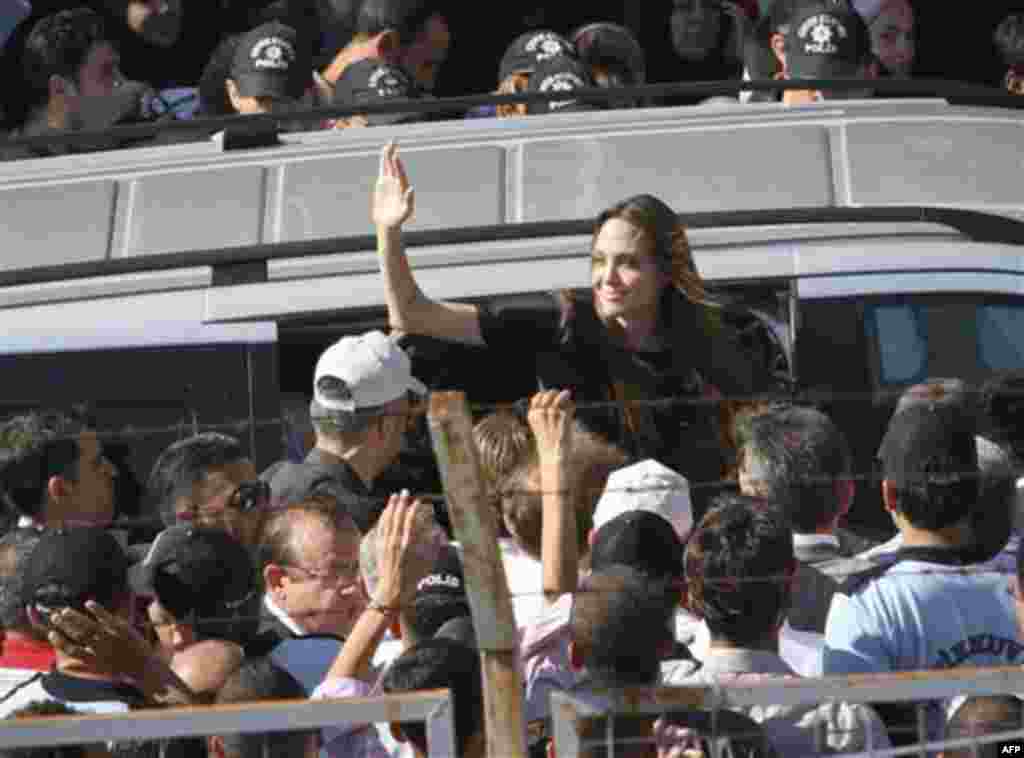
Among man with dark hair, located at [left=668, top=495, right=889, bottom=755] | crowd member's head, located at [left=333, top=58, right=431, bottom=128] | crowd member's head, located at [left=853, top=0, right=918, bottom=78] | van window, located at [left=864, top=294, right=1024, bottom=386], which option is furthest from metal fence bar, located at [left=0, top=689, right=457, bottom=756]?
crowd member's head, located at [left=853, top=0, right=918, bottom=78]

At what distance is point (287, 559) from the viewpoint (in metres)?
6.77

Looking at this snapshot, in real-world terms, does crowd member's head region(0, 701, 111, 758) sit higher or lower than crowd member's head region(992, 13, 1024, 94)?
lower

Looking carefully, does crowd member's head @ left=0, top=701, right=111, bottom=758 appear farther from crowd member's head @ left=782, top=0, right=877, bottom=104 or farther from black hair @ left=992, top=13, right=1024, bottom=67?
black hair @ left=992, top=13, right=1024, bottom=67

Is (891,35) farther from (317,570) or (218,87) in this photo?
(317,570)

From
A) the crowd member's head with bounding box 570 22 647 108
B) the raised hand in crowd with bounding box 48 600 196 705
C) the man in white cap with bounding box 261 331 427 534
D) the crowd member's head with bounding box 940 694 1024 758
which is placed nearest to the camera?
the crowd member's head with bounding box 940 694 1024 758

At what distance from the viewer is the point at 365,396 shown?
7641mm

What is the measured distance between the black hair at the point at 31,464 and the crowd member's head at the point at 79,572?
85cm

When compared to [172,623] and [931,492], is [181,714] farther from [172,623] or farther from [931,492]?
[931,492]

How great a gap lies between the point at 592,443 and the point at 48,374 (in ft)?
5.29

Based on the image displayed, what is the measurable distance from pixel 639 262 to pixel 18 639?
182 centimetres

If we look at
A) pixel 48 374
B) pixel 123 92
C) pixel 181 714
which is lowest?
pixel 181 714

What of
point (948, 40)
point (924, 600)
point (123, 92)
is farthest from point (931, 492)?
point (948, 40)

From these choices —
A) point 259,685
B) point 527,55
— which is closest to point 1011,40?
point 527,55

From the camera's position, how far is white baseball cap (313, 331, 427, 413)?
7.63 m
